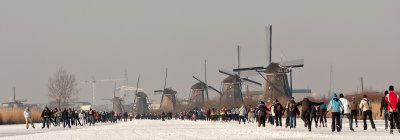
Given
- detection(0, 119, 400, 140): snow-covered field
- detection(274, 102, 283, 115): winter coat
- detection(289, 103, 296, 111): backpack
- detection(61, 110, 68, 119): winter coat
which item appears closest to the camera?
detection(0, 119, 400, 140): snow-covered field

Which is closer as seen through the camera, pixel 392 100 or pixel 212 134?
pixel 392 100

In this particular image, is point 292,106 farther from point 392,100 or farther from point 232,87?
point 232,87

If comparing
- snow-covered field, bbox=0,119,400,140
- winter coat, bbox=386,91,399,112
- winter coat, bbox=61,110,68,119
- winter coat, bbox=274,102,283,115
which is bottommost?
snow-covered field, bbox=0,119,400,140

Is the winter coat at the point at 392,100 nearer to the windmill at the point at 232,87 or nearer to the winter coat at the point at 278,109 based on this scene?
the winter coat at the point at 278,109

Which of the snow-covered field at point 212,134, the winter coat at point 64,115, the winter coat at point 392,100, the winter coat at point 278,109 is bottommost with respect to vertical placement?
the snow-covered field at point 212,134

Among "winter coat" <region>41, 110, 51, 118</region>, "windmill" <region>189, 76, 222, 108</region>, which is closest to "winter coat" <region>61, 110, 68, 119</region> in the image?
"winter coat" <region>41, 110, 51, 118</region>

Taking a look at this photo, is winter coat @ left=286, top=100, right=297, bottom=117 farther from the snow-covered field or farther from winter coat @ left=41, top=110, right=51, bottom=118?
winter coat @ left=41, top=110, right=51, bottom=118

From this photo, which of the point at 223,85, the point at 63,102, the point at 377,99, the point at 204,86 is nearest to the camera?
the point at 377,99

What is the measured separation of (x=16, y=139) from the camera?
26172 millimetres

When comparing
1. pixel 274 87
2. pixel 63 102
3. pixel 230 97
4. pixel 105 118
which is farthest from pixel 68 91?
pixel 230 97

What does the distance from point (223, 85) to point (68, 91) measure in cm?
4124

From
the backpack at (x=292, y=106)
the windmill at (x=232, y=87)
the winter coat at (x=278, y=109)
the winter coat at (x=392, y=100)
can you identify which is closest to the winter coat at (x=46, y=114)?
the winter coat at (x=278, y=109)

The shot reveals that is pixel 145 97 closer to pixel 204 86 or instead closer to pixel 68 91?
pixel 204 86

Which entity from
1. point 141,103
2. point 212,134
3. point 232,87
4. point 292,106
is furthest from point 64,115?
point 141,103
